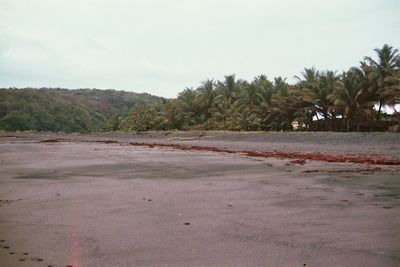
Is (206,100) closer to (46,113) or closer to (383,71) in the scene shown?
(383,71)

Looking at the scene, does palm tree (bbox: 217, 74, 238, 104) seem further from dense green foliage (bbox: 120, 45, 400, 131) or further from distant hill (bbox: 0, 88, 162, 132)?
distant hill (bbox: 0, 88, 162, 132)

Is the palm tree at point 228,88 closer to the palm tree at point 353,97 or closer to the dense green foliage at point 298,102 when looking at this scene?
the dense green foliage at point 298,102

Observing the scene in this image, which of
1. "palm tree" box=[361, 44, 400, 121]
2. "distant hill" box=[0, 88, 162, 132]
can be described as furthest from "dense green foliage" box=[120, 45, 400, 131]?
"distant hill" box=[0, 88, 162, 132]

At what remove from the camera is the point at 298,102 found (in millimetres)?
49781

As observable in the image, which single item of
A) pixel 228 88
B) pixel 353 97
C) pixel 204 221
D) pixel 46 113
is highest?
pixel 228 88

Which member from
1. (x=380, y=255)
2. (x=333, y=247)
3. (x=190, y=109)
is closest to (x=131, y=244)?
(x=333, y=247)

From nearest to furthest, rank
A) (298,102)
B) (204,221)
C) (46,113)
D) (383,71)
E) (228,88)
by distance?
(204,221) < (383,71) < (298,102) < (228,88) < (46,113)

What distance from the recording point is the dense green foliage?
43.0 meters

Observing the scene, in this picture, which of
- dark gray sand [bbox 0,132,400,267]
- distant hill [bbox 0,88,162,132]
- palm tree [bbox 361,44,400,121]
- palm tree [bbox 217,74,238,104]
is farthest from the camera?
distant hill [bbox 0,88,162,132]

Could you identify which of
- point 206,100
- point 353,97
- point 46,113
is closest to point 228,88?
point 206,100

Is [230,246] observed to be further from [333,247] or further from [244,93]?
[244,93]

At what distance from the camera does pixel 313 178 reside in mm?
10602

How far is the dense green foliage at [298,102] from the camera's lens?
1692 inches

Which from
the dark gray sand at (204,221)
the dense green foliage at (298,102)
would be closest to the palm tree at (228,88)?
the dense green foliage at (298,102)
